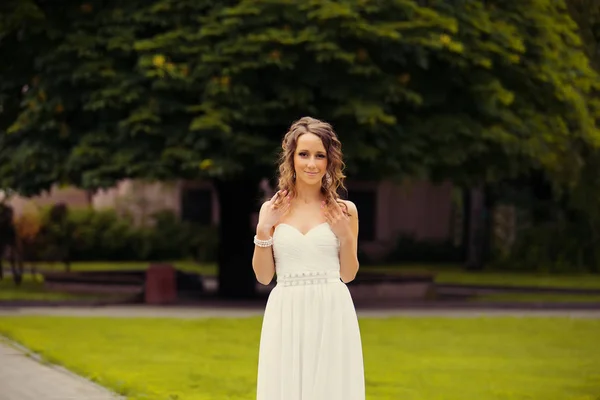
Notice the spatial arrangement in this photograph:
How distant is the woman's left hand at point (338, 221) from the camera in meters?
7.29

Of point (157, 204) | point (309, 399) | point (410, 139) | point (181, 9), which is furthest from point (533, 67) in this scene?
point (157, 204)

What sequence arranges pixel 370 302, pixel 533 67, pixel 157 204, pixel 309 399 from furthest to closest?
1. pixel 157 204
2. pixel 370 302
3. pixel 533 67
4. pixel 309 399

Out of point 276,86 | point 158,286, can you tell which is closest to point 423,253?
point 158,286

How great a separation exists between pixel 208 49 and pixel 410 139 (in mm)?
3947

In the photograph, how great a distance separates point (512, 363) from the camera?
16672mm

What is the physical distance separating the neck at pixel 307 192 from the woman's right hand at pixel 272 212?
67 mm

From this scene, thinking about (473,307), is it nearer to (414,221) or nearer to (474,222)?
(474,222)

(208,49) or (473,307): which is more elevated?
(208,49)

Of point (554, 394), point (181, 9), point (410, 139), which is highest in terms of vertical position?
point (181, 9)

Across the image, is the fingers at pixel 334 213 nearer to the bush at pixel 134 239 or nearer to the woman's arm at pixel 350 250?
the woman's arm at pixel 350 250

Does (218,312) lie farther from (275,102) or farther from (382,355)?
(382,355)

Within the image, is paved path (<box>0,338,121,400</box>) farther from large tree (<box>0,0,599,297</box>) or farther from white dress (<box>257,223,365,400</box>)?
large tree (<box>0,0,599,297</box>)

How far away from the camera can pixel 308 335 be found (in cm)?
745

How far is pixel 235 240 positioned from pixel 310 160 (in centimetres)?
2085
